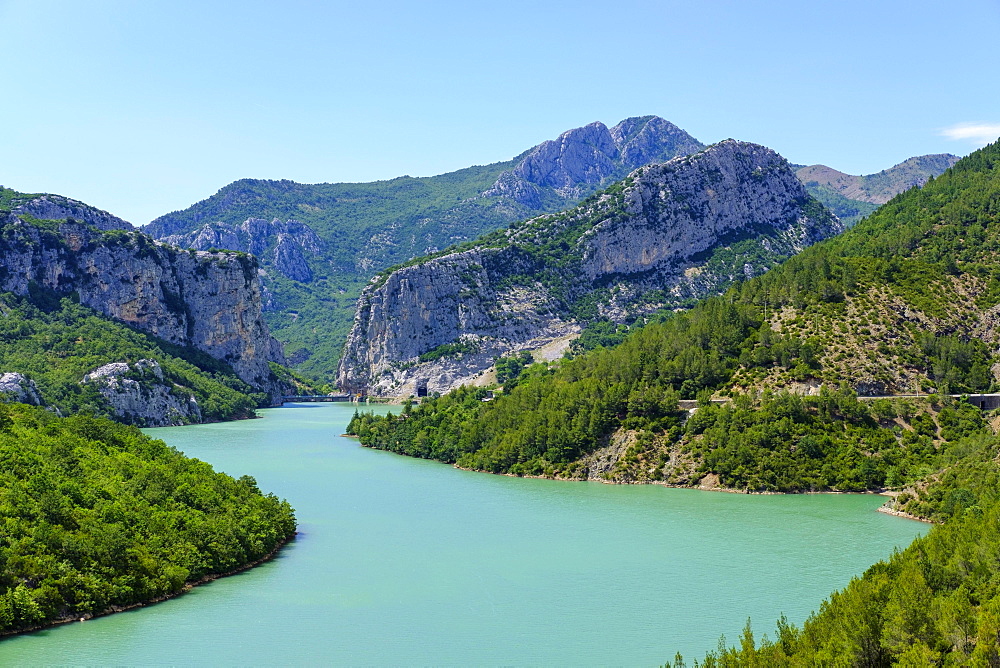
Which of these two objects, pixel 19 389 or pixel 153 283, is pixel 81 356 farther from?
pixel 19 389

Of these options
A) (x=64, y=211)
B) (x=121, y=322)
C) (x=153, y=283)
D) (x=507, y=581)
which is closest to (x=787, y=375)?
(x=507, y=581)

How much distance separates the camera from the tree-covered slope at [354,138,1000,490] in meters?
54.6

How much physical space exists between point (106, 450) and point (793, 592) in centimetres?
2937

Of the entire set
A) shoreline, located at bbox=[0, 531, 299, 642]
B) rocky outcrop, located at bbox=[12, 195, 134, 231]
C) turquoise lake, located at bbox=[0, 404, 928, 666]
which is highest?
rocky outcrop, located at bbox=[12, 195, 134, 231]

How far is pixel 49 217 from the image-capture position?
140 m

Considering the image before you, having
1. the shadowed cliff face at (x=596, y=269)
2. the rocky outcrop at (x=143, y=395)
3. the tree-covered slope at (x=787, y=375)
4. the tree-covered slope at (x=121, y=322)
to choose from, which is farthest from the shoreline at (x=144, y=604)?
the shadowed cliff face at (x=596, y=269)

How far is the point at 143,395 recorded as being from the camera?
105 m

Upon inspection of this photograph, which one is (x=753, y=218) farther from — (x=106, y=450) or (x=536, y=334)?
(x=106, y=450)

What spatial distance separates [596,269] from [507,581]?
407 ft

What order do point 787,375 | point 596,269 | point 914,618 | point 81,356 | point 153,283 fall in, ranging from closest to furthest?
1. point 914,618
2. point 787,375
3. point 81,356
4. point 153,283
5. point 596,269

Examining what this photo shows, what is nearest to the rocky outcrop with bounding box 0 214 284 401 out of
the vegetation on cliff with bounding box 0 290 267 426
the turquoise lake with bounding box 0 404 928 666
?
the vegetation on cliff with bounding box 0 290 267 426

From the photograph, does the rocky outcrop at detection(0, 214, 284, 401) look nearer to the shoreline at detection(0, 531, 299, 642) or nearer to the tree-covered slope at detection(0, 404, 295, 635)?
the tree-covered slope at detection(0, 404, 295, 635)

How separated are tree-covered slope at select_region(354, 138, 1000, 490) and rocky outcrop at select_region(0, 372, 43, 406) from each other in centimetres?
3376

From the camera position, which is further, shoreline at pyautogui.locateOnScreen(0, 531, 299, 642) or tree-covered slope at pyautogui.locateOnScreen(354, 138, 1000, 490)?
tree-covered slope at pyautogui.locateOnScreen(354, 138, 1000, 490)
